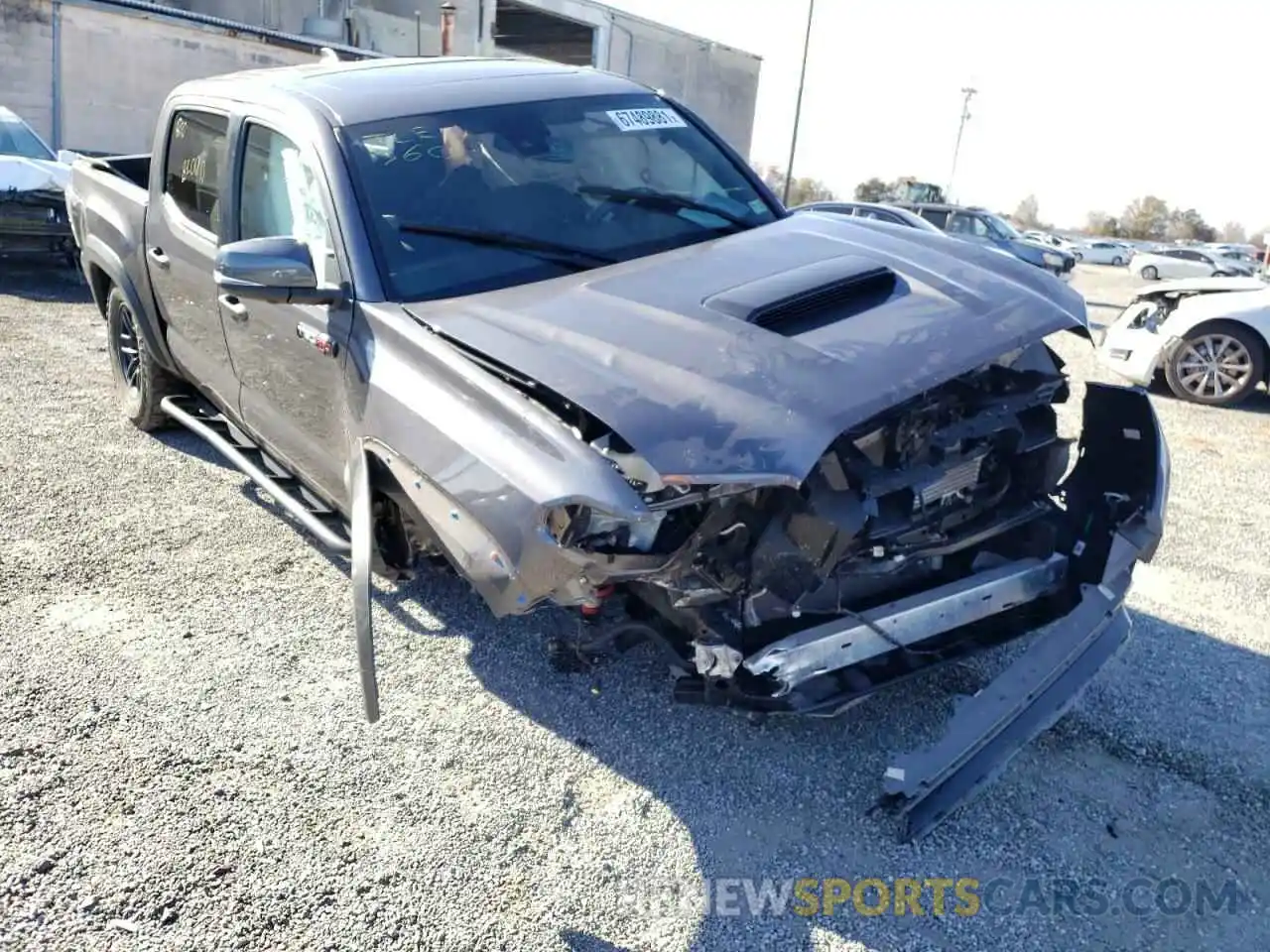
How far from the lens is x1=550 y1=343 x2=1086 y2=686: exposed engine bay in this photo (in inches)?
102

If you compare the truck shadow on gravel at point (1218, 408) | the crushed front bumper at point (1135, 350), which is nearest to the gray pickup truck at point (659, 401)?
the truck shadow on gravel at point (1218, 408)

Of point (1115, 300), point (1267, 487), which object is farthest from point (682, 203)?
point (1115, 300)

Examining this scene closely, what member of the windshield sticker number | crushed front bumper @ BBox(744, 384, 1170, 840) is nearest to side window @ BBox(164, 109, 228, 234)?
the windshield sticker number

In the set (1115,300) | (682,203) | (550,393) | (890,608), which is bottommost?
(1115,300)

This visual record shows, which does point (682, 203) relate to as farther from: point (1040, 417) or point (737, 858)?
point (737, 858)

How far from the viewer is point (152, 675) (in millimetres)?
3453

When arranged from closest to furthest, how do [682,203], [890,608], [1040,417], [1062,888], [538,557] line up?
[538,557]
[1062,888]
[890,608]
[1040,417]
[682,203]

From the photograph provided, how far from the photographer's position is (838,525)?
102 inches

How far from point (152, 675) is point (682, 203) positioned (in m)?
2.55

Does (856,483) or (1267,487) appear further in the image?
(1267,487)

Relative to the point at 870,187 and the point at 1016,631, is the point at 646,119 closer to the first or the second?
the point at 1016,631

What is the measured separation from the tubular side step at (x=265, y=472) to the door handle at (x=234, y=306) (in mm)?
641

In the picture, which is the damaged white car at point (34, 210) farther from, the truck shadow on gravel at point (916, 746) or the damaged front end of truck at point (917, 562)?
the damaged front end of truck at point (917, 562)

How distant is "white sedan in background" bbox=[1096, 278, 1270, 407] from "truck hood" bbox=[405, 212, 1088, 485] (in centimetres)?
574
